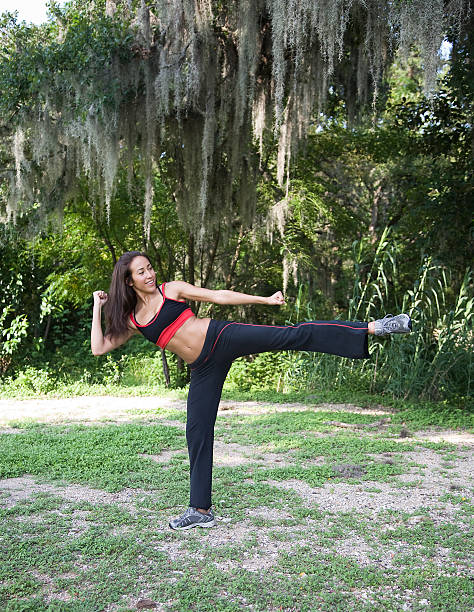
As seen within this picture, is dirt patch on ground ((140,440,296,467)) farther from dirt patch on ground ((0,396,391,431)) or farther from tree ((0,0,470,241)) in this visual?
tree ((0,0,470,241))

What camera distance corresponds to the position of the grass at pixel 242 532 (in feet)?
7.51

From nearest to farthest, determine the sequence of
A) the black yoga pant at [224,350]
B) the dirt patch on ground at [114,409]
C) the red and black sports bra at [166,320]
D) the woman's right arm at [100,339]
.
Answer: the black yoga pant at [224,350] → the red and black sports bra at [166,320] → the woman's right arm at [100,339] → the dirt patch on ground at [114,409]

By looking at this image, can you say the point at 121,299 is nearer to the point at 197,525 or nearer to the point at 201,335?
the point at 201,335

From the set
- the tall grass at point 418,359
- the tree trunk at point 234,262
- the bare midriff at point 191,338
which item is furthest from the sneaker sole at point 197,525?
the tree trunk at point 234,262

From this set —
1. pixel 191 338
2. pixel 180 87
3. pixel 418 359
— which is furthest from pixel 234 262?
pixel 191 338

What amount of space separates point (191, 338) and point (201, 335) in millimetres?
53

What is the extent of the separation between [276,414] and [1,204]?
17.2ft

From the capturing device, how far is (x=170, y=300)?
311 centimetres

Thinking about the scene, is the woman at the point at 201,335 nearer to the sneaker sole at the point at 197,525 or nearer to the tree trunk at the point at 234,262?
the sneaker sole at the point at 197,525

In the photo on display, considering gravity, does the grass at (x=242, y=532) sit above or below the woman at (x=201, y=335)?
below

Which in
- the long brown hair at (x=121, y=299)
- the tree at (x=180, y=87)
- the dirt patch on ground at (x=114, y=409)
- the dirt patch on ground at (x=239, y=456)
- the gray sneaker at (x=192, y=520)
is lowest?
the dirt patch on ground at (x=114, y=409)

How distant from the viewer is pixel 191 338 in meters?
3.04

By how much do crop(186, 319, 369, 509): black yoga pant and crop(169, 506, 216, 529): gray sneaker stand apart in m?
0.05

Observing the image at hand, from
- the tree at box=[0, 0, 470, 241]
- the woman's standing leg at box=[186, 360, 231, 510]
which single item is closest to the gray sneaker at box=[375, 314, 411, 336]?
the woman's standing leg at box=[186, 360, 231, 510]
